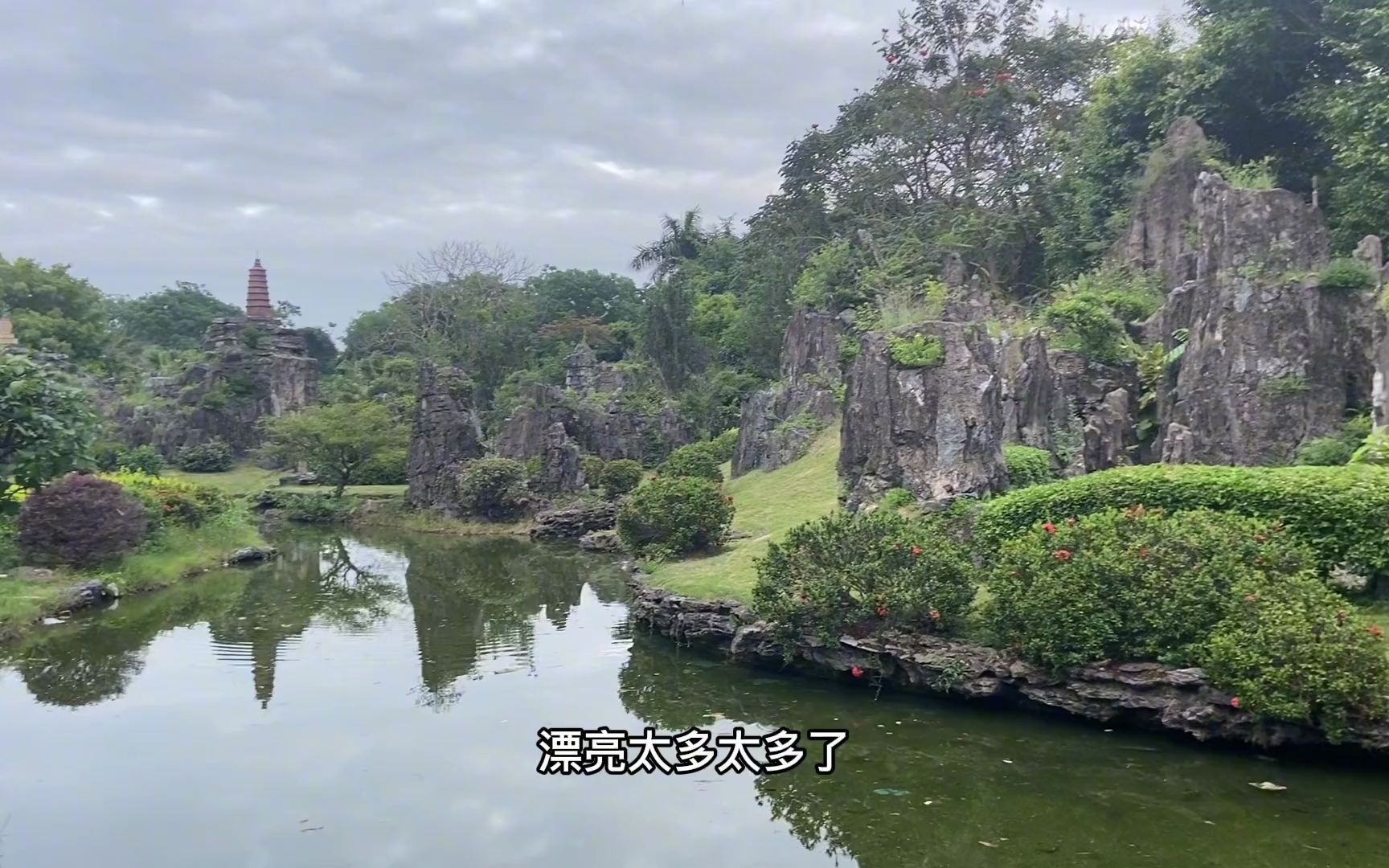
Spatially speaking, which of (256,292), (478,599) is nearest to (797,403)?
(478,599)

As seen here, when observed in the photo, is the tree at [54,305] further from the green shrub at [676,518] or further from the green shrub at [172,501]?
the green shrub at [676,518]

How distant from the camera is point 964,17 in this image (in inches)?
986

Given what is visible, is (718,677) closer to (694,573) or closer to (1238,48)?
(694,573)

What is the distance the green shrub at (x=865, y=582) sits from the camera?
8.69m

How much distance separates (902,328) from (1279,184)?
9.52 meters

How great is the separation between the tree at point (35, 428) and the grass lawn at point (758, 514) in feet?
27.4

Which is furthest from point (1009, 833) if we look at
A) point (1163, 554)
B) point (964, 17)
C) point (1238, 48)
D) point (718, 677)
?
point (964, 17)

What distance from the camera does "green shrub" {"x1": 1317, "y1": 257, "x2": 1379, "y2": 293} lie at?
11.7m

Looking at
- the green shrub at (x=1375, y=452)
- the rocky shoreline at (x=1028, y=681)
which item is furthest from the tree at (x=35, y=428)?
the green shrub at (x=1375, y=452)

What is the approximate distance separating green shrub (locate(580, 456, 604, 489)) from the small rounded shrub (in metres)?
11.7

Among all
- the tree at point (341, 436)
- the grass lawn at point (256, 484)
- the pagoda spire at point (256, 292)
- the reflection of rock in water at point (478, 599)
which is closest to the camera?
the reflection of rock in water at point (478, 599)

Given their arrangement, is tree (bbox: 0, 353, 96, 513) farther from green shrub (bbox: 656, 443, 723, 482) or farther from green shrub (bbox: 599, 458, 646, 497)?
green shrub (bbox: 599, 458, 646, 497)

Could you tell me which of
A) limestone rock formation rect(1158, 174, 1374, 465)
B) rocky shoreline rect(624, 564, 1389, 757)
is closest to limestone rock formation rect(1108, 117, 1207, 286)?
limestone rock formation rect(1158, 174, 1374, 465)

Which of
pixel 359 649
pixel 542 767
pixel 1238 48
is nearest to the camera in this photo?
pixel 542 767
